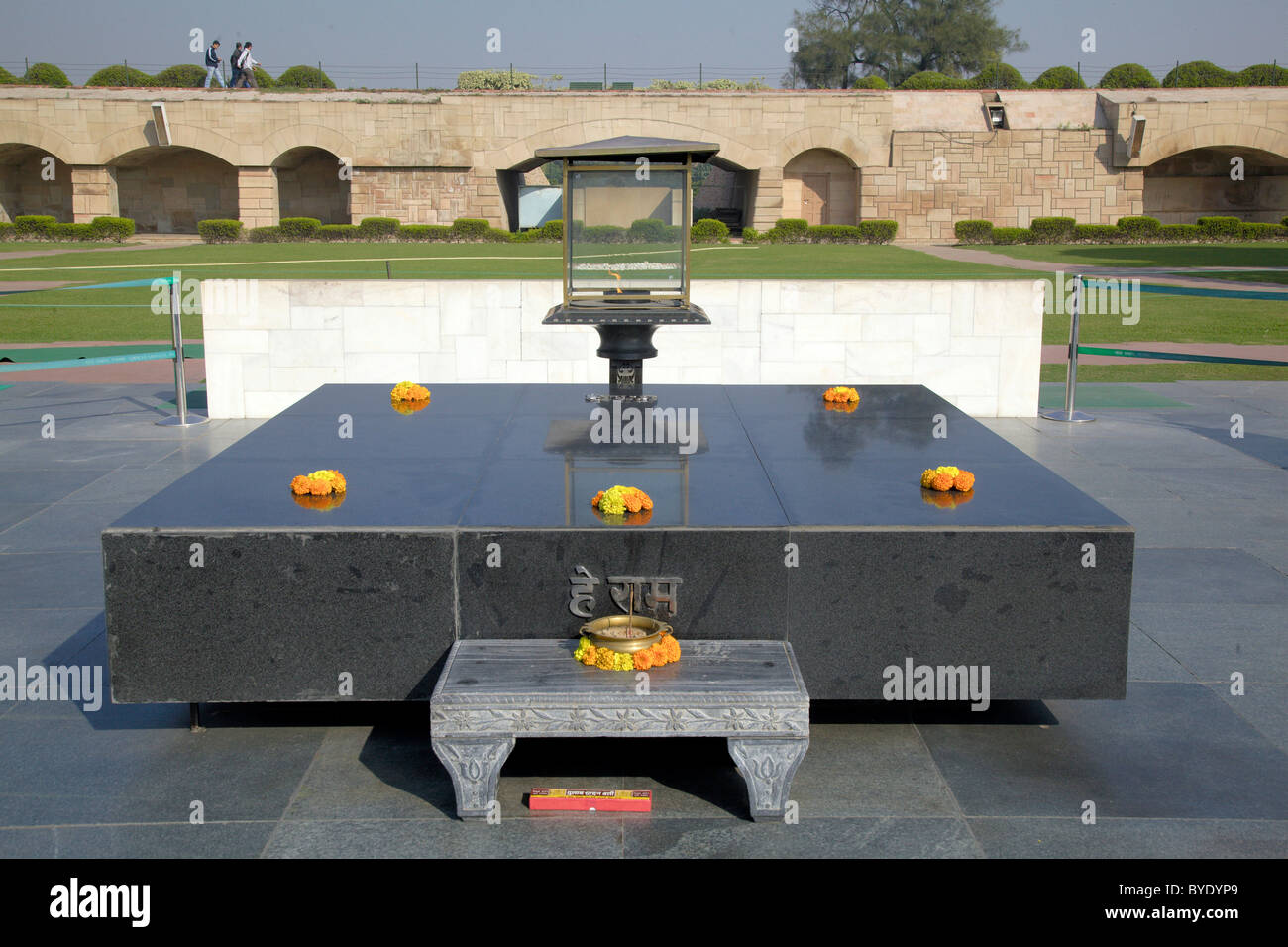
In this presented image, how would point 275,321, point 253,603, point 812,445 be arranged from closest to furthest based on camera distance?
point 253,603
point 812,445
point 275,321

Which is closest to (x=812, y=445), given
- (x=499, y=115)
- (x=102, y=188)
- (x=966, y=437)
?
(x=966, y=437)

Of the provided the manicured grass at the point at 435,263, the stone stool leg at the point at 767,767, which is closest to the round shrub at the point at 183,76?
the manicured grass at the point at 435,263

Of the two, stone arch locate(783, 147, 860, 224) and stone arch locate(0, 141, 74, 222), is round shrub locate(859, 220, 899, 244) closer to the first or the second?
stone arch locate(783, 147, 860, 224)

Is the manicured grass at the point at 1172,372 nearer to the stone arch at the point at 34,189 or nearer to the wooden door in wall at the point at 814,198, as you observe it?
the wooden door in wall at the point at 814,198

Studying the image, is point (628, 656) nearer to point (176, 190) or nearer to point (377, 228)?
point (377, 228)

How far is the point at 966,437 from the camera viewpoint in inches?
257

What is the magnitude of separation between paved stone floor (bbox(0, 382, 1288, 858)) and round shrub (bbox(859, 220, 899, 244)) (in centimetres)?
3432

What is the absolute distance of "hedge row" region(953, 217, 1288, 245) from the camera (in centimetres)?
3888

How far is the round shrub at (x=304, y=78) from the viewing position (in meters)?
48.0

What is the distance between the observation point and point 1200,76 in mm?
48781

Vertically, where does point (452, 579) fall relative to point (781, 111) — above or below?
below

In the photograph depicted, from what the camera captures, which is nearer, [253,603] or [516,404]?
[253,603]
